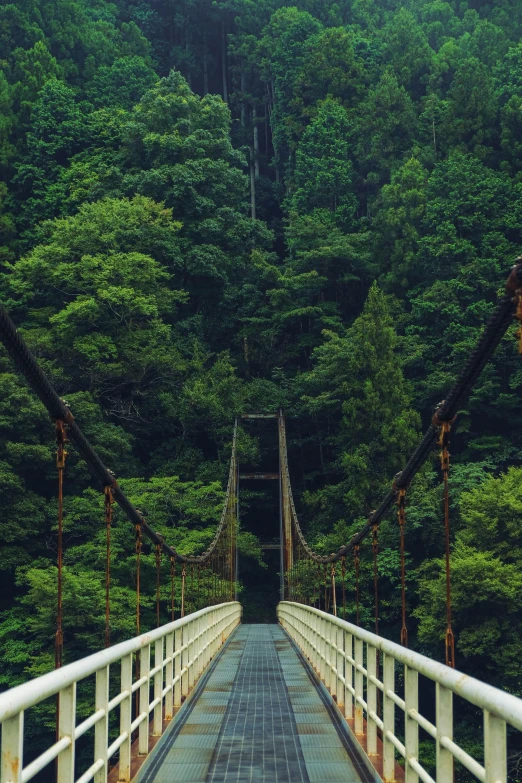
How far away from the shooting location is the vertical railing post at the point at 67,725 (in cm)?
307

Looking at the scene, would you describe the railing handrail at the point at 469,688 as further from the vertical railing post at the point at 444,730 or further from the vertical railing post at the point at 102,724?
the vertical railing post at the point at 102,724

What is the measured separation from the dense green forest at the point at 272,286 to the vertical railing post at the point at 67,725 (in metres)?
17.9

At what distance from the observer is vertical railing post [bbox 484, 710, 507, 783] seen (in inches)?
93.9

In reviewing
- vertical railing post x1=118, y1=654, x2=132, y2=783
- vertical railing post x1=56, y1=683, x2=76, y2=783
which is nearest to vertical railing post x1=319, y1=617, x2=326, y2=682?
vertical railing post x1=118, y1=654, x2=132, y2=783

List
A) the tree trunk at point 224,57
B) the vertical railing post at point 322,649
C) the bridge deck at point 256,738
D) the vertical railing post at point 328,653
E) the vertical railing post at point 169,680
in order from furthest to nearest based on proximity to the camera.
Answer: the tree trunk at point 224,57
the vertical railing post at point 322,649
the vertical railing post at point 328,653
the vertical railing post at point 169,680
the bridge deck at point 256,738

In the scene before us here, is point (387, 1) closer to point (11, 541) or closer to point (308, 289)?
point (308, 289)

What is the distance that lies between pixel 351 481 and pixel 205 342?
11.3 meters

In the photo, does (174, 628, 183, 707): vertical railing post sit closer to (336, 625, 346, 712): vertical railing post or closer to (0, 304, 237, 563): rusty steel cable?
(0, 304, 237, 563): rusty steel cable

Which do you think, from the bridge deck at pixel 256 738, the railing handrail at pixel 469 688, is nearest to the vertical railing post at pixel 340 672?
the bridge deck at pixel 256 738

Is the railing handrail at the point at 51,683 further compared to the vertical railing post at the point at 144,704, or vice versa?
the vertical railing post at the point at 144,704

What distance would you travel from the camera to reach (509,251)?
119 ft

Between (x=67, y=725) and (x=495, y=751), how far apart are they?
139 centimetres

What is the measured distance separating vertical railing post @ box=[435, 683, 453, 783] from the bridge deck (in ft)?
5.45

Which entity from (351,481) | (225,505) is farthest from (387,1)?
(225,505)
